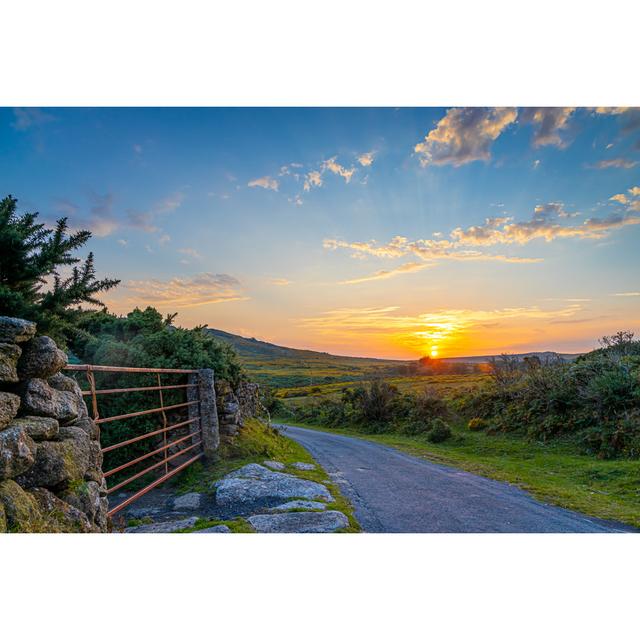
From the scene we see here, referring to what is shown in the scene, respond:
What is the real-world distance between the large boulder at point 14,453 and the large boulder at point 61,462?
0.27 m

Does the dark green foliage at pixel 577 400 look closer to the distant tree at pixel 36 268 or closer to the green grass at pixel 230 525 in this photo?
the green grass at pixel 230 525

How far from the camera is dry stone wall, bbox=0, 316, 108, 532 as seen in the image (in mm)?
3280

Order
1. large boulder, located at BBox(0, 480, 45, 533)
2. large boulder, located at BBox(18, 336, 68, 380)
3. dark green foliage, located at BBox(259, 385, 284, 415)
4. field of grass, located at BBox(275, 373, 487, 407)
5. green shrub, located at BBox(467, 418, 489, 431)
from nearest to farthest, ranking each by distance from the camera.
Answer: large boulder, located at BBox(0, 480, 45, 533) < large boulder, located at BBox(18, 336, 68, 380) < green shrub, located at BBox(467, 418, 489, 431) < field of grass, located at BBox(275, 373, 487, 407) < dark green foliage, located at BBox(259, 385, 284, 415)

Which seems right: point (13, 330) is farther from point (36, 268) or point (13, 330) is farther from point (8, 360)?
point (36, 268)

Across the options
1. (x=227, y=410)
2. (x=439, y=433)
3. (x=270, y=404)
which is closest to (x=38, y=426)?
(x=227, y=410)

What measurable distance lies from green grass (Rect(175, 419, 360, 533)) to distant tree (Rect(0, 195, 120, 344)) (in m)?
3.30

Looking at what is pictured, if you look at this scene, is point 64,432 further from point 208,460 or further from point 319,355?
point 319,355

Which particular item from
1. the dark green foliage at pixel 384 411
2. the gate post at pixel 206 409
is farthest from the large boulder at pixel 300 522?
the dark green foliage at pixel 384 411

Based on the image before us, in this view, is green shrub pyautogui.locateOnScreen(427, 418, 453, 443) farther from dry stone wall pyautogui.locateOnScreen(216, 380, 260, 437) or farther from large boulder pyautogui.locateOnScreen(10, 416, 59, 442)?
large boulder pyautogui.locateOnScreen(10, 416, 59, 442)

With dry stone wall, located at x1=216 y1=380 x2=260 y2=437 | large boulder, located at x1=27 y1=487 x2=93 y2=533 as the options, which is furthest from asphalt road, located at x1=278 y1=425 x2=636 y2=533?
large boulder, located at x1=27 y1=487 x2=93 y2=533

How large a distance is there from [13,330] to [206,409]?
5840 millimetres

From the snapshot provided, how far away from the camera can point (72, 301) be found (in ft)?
22.9

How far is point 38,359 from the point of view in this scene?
3.83m

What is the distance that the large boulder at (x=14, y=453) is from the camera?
3197 mm
